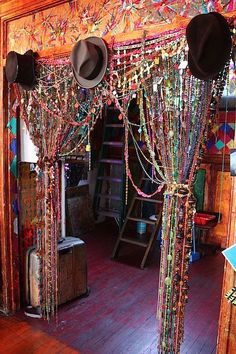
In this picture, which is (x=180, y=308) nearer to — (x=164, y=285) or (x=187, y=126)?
(x=164, y=285)

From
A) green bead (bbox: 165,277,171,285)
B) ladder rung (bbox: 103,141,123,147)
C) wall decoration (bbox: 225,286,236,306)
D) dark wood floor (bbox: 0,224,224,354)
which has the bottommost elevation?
dark wood floor (bbox: 0,224,224,354)

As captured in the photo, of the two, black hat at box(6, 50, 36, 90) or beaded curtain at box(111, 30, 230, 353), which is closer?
beaded curtain at box(111, 30, 230, 353)

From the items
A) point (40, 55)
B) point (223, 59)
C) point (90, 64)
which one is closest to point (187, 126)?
point (223, 59)

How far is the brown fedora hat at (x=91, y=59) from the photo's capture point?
73.5 inches

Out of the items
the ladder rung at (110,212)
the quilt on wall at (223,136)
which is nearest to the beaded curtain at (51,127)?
the ladder rung at (110,212)

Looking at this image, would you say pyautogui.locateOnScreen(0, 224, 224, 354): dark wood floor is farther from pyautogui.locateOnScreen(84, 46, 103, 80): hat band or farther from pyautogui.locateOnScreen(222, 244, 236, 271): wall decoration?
pyautogui.locateOnScreen(84, 46, 103, 80): hat band

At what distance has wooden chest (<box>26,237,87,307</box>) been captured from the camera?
293cm

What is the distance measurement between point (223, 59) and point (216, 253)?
3.74 metres

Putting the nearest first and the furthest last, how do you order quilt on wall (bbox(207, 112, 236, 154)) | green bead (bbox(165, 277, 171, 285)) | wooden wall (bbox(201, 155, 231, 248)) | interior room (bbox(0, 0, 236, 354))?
1. interior room (bbox(0, 0, 236, 354))
2. green bead (bbox(165, 277, 171, 285))
3. quilt on wall (bbox(207, 112, 236, 154))
4. wooden wall (bbox(201, 155, 231, 248))

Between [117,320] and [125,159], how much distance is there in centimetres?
156

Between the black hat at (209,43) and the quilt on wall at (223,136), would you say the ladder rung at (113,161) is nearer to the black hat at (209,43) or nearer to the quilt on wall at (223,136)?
the quilt on wall at (223,136)

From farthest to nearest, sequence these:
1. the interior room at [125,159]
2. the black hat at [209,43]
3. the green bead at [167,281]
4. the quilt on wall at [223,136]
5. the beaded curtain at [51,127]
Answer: the quilt on wall at [223,136] → the beaded curtain at [51,127] → the green bead at [167,281] → the interior room at [125,159] → the black hat at [209,43]

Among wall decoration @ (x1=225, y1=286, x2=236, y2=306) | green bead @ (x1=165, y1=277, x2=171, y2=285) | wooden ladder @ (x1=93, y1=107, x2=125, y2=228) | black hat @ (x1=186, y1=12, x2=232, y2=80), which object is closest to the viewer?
black hat @ (x1=186, y1=12, x2=232, y2=80)

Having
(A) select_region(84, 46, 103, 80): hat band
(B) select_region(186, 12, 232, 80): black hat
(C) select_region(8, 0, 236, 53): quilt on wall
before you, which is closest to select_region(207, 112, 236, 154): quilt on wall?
(C) select_region(8, 0, 236, 53): quilt on wall
